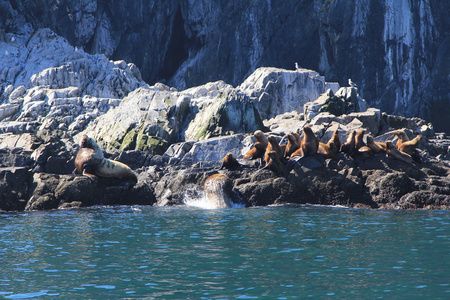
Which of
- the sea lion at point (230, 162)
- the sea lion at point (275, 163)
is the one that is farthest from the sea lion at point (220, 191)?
the sea lion at point (275, 163)

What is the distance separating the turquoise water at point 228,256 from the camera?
714 centimetres

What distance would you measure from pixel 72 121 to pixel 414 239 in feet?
93.6

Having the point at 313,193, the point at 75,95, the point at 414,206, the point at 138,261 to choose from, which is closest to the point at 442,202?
the point at 414,206

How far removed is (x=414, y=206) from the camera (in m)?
15.9

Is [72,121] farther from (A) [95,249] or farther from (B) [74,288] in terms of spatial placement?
(B) [74,288]

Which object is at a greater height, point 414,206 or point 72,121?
point 72,121

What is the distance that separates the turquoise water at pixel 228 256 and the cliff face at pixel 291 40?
56.3 meters

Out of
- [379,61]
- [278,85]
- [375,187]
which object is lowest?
[375,187]

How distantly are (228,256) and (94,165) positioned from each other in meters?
9.83

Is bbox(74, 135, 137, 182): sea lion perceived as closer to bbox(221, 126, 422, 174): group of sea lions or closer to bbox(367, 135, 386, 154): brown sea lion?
bbox(221, 126, 422, 174): group of sea lions

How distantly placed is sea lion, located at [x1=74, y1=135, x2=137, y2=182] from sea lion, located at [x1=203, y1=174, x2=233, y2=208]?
10.6 ft

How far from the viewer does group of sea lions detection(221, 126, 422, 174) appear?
17.9m

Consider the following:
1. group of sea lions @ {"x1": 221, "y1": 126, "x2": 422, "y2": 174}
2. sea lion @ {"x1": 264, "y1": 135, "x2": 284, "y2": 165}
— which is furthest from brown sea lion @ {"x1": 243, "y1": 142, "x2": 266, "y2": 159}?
sea lion @ {"x1": 264, "y1": 135, "x2": 284, "y2": 165}

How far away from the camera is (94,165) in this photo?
17.9 m
